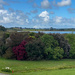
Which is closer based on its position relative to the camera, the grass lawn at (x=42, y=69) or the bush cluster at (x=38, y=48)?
the grass lawn at (x=42, y=69)

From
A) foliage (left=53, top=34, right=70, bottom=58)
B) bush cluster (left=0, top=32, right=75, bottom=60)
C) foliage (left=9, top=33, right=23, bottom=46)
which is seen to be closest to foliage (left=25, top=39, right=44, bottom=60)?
bush cluster (left=0, top=32, right=75, bottom=60)

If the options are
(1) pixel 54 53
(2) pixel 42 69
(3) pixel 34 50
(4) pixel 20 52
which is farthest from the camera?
(1) pixel 54 53

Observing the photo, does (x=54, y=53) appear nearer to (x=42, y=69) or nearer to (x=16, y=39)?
(x=16, y=39)

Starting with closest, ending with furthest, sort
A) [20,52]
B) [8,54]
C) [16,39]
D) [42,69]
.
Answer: [42,69]
[20,52]
[8,54]
[16,39]

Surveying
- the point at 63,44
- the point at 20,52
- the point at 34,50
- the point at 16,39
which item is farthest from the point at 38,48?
the point at 63,44

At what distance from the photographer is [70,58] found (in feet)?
93.5

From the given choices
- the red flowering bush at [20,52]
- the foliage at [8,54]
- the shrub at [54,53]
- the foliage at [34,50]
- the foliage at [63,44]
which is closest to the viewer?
the foliage at [34,50]

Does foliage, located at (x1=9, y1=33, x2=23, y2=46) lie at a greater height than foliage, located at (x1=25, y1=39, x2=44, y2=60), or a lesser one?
greater

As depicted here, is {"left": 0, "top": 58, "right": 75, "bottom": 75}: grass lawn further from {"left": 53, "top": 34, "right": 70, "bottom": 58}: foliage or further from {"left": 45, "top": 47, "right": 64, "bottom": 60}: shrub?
{"left": 53, "top": 34, "right": 70, "bottom": 58}: foliage

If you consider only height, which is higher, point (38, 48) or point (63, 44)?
point (63, 44)

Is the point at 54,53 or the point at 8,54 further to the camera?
the point at 54,53

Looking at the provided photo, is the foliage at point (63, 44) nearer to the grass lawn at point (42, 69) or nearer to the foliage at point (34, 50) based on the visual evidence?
the foliage at point (34, 50)

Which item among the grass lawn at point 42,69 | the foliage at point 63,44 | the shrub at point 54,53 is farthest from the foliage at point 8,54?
the foliage at point 63,44

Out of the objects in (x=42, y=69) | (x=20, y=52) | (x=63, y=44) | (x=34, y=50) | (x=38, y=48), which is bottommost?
(x=42, y=69)
